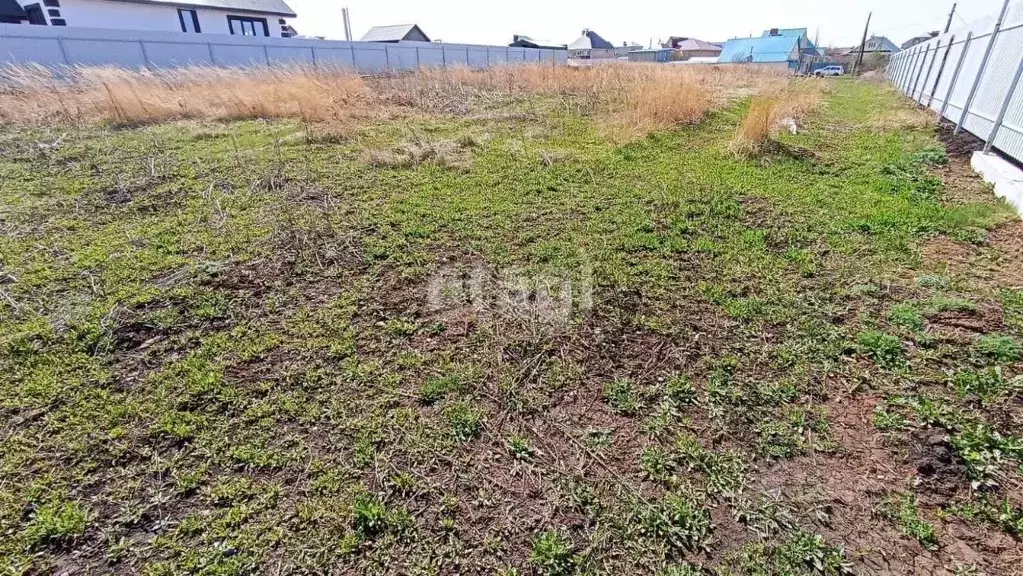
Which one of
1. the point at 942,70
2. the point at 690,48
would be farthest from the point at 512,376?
the point at 690,48

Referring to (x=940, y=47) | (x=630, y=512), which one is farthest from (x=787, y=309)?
(x=940, y=47)

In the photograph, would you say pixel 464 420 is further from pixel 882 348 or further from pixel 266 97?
pixel 266 97

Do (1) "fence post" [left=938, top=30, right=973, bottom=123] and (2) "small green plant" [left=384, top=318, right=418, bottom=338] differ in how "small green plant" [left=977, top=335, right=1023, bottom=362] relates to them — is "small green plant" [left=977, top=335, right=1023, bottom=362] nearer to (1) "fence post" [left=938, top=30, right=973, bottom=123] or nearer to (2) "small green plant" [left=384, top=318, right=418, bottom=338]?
(2) "small green plant" [left=384, top=318, right=418, bottom=338]

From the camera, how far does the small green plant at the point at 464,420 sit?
1.90 metres

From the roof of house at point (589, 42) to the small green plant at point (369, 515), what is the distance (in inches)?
2301

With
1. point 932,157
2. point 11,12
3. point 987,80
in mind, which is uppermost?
point 11,12

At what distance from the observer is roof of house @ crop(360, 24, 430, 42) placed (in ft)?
107

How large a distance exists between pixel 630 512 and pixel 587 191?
375 cm

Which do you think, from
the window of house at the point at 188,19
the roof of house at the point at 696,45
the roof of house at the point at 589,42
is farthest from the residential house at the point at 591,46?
the window of house at the point at 188,19

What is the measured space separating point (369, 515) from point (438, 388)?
0.67m

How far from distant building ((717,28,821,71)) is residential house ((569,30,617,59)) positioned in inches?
526

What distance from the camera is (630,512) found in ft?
5.16

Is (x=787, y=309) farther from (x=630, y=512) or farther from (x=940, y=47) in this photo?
(x=940, y=47)

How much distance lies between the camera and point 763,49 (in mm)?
38406
